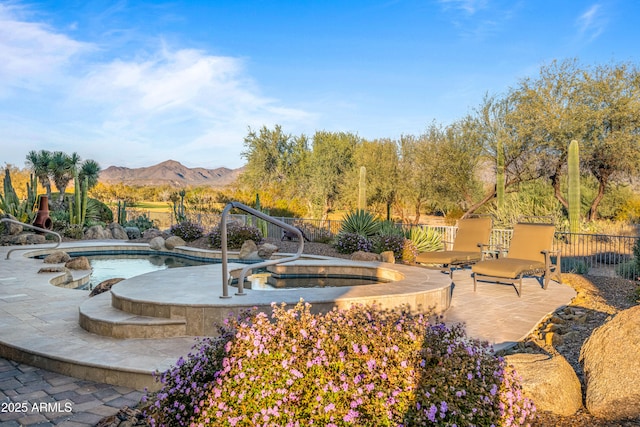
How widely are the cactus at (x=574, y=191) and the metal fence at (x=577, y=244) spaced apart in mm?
483

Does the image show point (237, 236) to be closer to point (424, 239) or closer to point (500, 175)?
point (424, 239)

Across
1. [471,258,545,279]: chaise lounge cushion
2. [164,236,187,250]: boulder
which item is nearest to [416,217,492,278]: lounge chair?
[471,258,545,279]: chaise lounge cushion

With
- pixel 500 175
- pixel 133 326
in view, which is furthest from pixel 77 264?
pixel 500 175

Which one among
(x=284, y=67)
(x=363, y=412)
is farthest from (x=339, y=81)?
(x=363, y=412)

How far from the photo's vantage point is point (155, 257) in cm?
1300

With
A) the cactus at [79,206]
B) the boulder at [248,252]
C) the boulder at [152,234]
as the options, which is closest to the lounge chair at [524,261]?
the boulder at [248,252]

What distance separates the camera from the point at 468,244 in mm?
8578

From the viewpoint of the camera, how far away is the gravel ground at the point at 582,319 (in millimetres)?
2625

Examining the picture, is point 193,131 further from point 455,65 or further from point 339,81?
point 455,65

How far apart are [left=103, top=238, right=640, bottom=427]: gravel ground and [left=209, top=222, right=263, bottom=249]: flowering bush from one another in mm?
7663

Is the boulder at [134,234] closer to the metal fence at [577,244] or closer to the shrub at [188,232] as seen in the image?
the metal fence at [577,244]

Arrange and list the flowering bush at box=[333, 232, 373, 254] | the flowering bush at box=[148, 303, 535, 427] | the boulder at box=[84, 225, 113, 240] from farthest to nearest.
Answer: the boulder at box=[84, 225, 113, 240]
the flowering bush at box=[333, 232, 373, 254]
the flowering bush at box=[148, 303, 535, 427]

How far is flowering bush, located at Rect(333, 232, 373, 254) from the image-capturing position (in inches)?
434

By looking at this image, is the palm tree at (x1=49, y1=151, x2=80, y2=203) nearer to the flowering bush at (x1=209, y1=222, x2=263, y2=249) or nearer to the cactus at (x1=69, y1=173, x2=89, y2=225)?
the cactus at (x1=69, y1=173, x2=89, y2=225)
